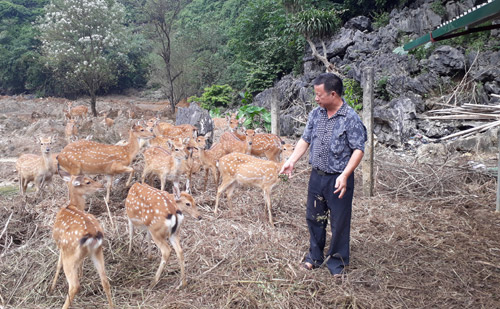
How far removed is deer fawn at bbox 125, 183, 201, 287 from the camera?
3.93 metres

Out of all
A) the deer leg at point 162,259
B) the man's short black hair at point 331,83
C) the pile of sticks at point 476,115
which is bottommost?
the deer leg at point 162,259

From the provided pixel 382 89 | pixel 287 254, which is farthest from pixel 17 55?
pixel 287 254

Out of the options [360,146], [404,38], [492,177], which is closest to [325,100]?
[360,146]

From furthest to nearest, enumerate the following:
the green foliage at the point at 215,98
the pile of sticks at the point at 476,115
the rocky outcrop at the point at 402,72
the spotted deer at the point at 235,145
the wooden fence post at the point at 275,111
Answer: the green foliage at the point at 215,98 → the rocky outcrop at the point at 402,72 → the wooden fence post at the point at 275,111 → the spotted deer at the point at 235,145 → the pile of sticks at the point at 476,115

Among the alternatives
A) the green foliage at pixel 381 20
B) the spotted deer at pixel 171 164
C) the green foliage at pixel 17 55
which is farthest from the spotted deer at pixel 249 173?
the green foliage at pixel 17 55

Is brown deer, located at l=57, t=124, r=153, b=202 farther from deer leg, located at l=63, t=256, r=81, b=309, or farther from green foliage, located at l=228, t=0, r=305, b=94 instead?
green foliage, located at l=228, t=0, r=305, b=94

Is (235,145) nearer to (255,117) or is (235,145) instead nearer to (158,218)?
(158,218)

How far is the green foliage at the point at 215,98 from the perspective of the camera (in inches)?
Result: 866

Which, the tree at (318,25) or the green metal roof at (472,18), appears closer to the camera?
the green metal roof at (472,18)

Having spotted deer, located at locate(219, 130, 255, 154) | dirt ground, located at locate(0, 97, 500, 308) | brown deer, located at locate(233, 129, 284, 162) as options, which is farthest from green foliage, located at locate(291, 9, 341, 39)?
dirt ground, located at locate(0, 97, 500, 308)

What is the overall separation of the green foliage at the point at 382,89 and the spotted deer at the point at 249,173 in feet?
28.0

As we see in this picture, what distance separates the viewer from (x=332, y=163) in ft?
12.6

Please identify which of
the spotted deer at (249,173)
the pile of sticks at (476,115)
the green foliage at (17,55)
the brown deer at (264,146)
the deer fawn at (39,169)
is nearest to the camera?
the spotted deer at (249,173)

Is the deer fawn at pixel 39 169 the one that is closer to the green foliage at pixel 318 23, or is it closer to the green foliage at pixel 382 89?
the green foliage at pixel 382 89
